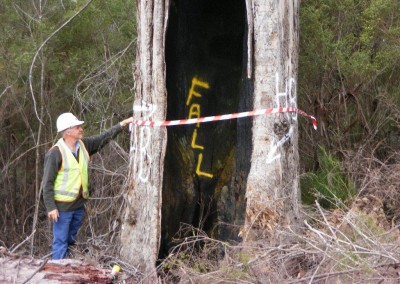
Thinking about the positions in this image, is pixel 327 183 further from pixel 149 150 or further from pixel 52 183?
pixel 52 183

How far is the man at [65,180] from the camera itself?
25.8 ft

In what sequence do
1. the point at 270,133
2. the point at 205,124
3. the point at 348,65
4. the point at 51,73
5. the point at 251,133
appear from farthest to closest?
the point at 51,73, the point at 348,65, the point at 205,124, the point at 251,133, the point at 270,133

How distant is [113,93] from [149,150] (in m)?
3.64

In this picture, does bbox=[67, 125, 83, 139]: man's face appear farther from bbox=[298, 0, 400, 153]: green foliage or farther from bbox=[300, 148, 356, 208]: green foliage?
bbox=[298, 0, 400, 153]: green foliage

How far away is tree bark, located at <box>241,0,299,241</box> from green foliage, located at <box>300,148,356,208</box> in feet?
5.60

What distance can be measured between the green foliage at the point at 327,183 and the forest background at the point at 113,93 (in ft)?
0.05

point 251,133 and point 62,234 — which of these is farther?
point 62,234

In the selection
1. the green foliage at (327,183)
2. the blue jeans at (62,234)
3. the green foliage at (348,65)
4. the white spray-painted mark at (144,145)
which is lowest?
the blue jeans at (62,234)

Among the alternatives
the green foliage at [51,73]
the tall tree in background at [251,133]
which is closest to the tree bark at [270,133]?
the tall tree in background at [251,133]

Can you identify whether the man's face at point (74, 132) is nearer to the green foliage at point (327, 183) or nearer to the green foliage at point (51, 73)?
the green foliage at point (327, 183)

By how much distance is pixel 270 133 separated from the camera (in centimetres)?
722

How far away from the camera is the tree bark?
7.20 metres

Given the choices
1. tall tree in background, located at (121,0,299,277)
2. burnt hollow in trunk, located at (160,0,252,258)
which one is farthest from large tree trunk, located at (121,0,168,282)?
burnt hollow in trunk, located at (160,0,252,258)

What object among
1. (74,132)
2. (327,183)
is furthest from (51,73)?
(327,183)
